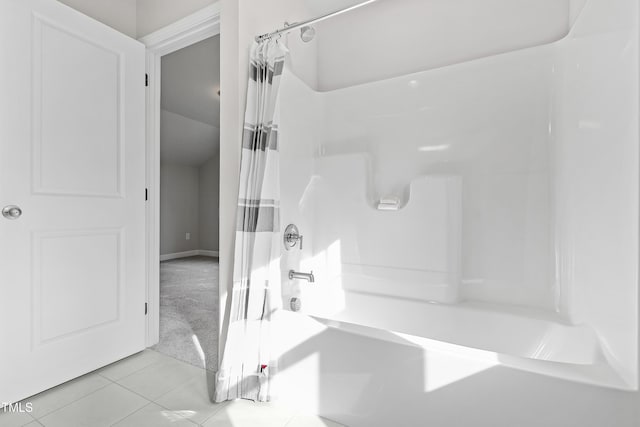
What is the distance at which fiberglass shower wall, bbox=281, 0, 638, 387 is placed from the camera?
1.10 metres

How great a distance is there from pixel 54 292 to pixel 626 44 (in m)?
2.72

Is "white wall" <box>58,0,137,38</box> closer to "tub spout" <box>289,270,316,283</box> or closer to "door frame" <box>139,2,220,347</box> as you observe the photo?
"door frame" <box>139,2,220,347</box>

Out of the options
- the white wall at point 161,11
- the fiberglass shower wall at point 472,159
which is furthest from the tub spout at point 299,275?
Result: the white wall at point 161,11

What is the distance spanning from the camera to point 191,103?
14.3ft

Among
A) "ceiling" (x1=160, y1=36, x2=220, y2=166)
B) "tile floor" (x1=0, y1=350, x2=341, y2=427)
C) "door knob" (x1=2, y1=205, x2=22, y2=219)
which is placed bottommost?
"tile floor" (x1=0, y1=350, x2=341, y2=427)

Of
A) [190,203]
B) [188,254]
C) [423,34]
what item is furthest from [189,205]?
[423,34]

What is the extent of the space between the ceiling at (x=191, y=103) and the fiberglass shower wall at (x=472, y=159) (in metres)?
1.70

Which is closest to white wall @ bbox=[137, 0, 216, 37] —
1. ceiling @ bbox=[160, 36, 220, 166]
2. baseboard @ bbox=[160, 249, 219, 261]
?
ceiling @ bbox=[160, 36, 220, 166]

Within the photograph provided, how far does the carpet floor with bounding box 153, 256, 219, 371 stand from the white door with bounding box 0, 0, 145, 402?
0.30 meters

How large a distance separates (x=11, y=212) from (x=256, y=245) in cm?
118

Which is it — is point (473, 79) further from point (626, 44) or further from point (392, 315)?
point (392, 315)

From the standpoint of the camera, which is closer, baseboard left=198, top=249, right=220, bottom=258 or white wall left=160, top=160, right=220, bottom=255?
white wall left=160, top=160, right=220, bottom=255

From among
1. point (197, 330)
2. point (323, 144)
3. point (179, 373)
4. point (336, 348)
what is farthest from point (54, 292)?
point (323, 144)

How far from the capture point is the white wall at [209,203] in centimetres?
595
